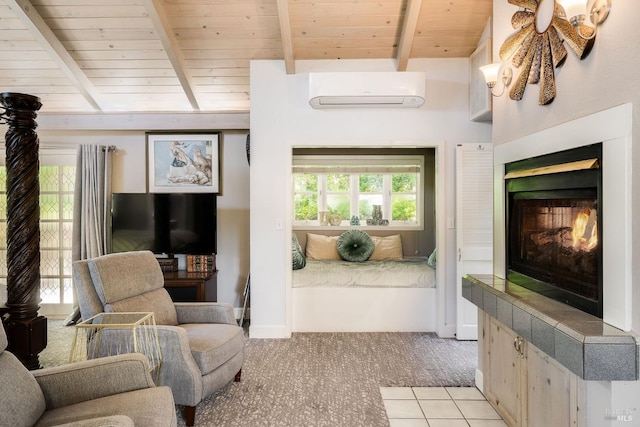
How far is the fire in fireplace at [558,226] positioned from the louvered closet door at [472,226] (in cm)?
132

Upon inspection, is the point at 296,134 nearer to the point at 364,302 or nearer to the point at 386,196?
the point at 364,302

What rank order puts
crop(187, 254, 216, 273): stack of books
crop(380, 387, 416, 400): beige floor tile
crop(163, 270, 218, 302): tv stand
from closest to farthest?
crop(380, 387, 416, 400): beige floor tile, crop(163, 270, 218, 302): tv stand, crop(187, 254, 216, 273): stack of books

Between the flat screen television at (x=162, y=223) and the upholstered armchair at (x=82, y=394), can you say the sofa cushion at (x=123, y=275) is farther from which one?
the flat screen television at (x=162, y=223)

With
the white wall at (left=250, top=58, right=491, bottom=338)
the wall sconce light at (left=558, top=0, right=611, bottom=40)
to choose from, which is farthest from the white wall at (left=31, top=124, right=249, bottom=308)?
the wall sconce light at (left=558, top=0, right=611, bottom=40)

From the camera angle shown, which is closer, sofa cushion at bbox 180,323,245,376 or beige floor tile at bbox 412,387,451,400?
→ sofa cushion at bbox 180,323,245,376

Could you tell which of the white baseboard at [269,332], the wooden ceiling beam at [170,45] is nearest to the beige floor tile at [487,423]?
the white baseboard at [269,332]

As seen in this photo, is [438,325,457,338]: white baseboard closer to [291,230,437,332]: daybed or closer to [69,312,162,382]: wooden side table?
[291,230,437,332]: daybed

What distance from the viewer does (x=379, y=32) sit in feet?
11.6

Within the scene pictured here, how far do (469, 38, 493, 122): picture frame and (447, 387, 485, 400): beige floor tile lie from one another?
2.28 metres

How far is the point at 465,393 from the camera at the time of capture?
108 inches

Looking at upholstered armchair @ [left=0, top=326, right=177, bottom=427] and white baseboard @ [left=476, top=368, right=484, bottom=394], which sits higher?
upholstered armchair @ [left=0, top=326, right=177, bottom=427]

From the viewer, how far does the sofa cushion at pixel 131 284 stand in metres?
2.50

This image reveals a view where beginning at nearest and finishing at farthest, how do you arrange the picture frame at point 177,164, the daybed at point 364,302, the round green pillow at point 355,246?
the daybed at point 364,302 < the picture frame at point 177,164 < the round green pillow at point 355,246

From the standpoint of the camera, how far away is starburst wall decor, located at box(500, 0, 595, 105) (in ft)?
5.97
